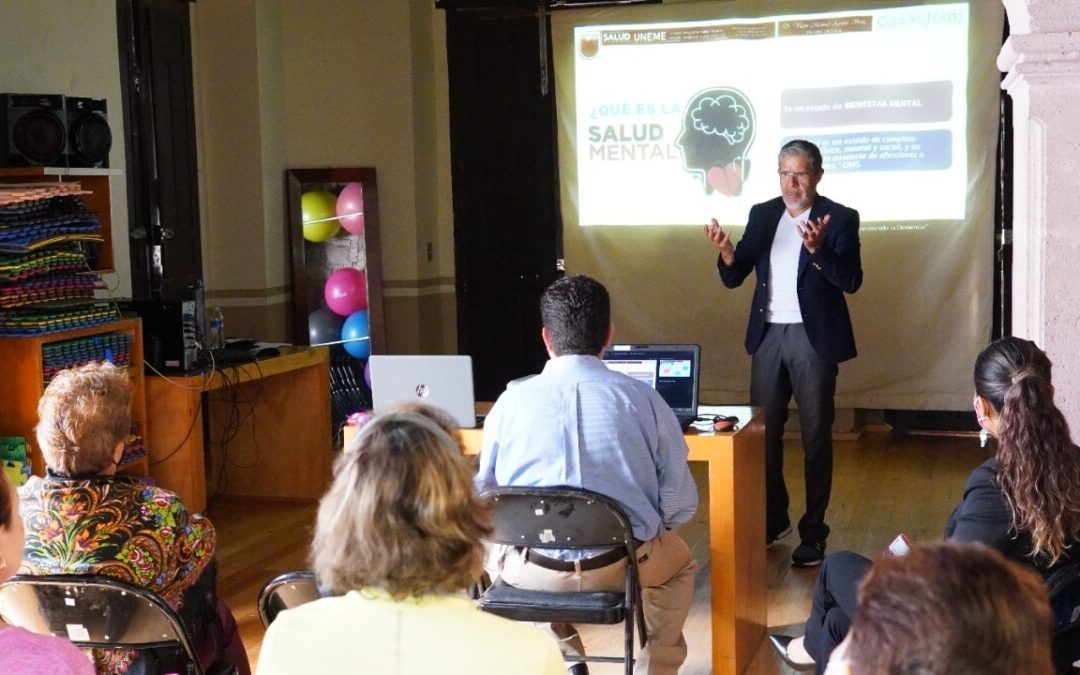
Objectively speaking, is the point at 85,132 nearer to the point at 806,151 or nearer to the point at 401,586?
the point at 806,151

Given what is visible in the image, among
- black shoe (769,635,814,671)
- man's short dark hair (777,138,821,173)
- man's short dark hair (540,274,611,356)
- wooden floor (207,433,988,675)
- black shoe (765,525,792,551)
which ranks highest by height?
man's short dark hair (777,138,821,173)

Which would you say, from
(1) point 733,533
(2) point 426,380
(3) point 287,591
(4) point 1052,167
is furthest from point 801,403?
(3) point 287,591

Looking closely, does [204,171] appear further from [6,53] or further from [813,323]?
[813,323]

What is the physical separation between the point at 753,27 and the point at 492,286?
2205mm

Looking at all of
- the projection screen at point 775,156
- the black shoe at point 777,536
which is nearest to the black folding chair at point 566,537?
the black shoe at point 777,536

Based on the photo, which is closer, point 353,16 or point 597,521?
point 597,521

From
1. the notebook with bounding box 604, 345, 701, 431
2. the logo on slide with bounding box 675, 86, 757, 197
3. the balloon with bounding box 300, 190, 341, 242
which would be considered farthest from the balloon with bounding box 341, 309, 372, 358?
the notebook with bounding box 604, 345, 701, 431

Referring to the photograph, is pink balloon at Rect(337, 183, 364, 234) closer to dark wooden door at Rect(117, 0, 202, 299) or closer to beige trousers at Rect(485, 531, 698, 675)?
dark wooden door at Rect(117, 0, 202, 299)

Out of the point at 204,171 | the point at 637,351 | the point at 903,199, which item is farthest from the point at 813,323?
the point at 204,171

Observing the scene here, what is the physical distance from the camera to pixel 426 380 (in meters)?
3.74

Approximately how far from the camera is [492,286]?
7.91 m

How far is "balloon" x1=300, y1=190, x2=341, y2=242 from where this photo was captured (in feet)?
24.8

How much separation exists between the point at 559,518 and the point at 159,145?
14.8 feet

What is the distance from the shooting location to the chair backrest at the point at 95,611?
246 centimetres
